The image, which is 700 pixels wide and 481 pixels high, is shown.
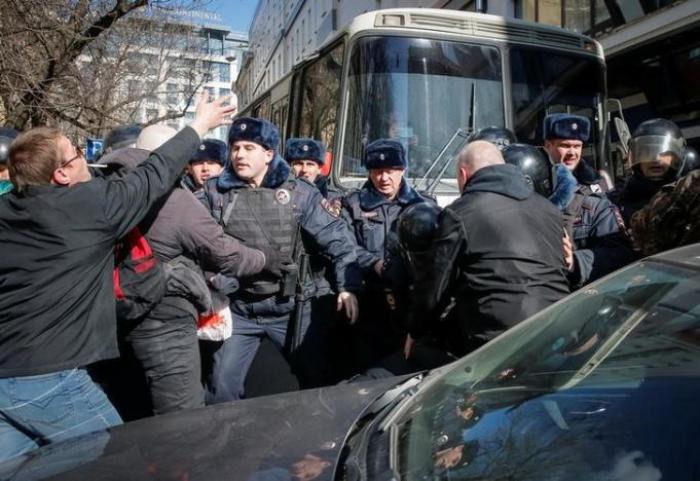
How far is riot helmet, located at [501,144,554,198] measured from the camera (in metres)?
3.31

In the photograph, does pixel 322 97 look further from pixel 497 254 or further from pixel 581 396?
pixel 581 396

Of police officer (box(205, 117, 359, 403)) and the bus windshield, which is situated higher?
the bus windshield

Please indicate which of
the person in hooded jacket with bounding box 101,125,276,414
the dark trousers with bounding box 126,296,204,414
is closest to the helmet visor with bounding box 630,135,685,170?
the person in hooded jacket with bounding box 101,125,276,414

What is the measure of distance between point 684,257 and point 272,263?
2.18 metres

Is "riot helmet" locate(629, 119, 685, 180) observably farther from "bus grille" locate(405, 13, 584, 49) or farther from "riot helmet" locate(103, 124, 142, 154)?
"riot helmet" locate(103, 124, 142, 154)

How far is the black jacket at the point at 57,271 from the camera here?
7.20 feet

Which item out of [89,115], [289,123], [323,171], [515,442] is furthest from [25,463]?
[89,115]

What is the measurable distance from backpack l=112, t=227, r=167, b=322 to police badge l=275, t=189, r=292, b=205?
1.08m

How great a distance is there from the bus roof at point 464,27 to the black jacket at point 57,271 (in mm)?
3895

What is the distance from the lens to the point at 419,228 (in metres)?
2.86

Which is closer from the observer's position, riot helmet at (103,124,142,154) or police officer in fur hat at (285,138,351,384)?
riot helmet at (103,124,142,154)

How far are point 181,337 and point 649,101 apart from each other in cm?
1150

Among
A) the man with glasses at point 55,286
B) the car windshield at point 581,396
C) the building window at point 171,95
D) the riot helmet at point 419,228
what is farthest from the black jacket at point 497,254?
the building window at point 171,95

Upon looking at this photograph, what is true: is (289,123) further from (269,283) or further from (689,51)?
(689,51)
